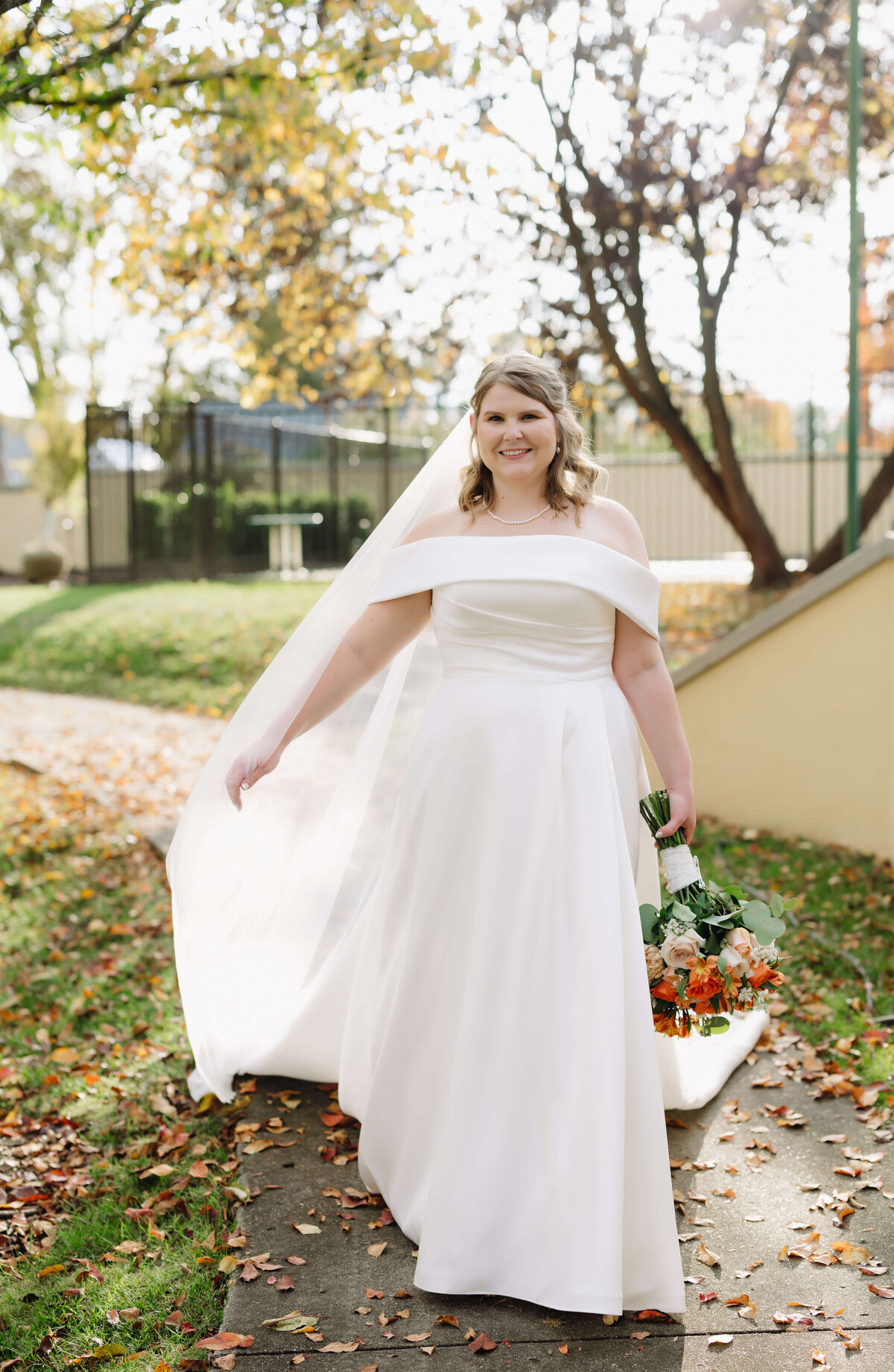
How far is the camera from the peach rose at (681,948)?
9.52ft

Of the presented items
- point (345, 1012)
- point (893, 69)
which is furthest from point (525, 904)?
point (893, 69)

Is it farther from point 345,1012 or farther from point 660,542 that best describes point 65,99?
point 660,542

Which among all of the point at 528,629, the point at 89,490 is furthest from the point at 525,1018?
the point at 89,490

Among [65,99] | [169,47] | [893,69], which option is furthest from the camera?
[893,69]

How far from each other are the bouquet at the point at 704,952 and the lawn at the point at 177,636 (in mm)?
8089

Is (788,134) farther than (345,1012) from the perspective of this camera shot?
Yes

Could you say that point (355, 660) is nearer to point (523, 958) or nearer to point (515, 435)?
point (515, 435)

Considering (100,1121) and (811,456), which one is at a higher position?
(811,456)

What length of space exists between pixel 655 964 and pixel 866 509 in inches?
417

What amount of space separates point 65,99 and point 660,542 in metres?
15.0

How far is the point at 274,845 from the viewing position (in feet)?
13.0

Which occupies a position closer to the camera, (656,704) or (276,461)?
(656,704)

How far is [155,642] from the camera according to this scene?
42.8 feet

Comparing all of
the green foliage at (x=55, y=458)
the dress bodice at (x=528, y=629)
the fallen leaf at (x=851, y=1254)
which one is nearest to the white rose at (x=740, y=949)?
the dress bodice at (x=528, y=629)
